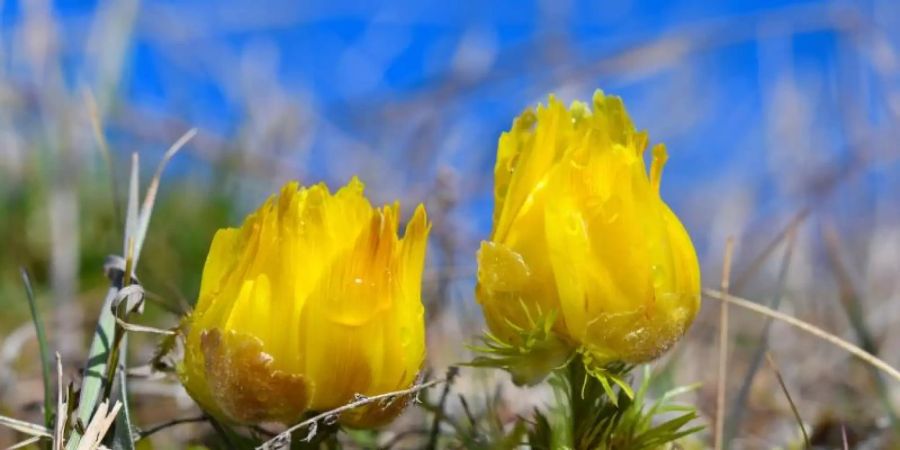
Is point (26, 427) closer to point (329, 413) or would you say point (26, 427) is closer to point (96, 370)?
point (96, 370)

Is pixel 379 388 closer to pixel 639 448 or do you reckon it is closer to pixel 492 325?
pixel 492 325

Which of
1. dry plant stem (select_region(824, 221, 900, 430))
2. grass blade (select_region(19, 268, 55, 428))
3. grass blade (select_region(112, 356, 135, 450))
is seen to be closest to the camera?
grass blade (select_region(112, 356, 135, 450))

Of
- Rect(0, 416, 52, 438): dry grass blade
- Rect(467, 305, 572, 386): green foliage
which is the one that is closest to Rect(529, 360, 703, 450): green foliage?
Rect(467, 305, 572, 386): green foliage

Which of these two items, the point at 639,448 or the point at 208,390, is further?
the point at 639,448

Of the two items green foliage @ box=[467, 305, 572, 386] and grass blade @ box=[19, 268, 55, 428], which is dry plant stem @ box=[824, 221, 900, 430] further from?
grass blade @ box=[19, 268, 55, 428]

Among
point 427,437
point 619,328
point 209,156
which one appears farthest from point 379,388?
point 209,156

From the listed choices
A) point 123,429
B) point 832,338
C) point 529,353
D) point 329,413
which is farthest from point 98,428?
point 832,338
